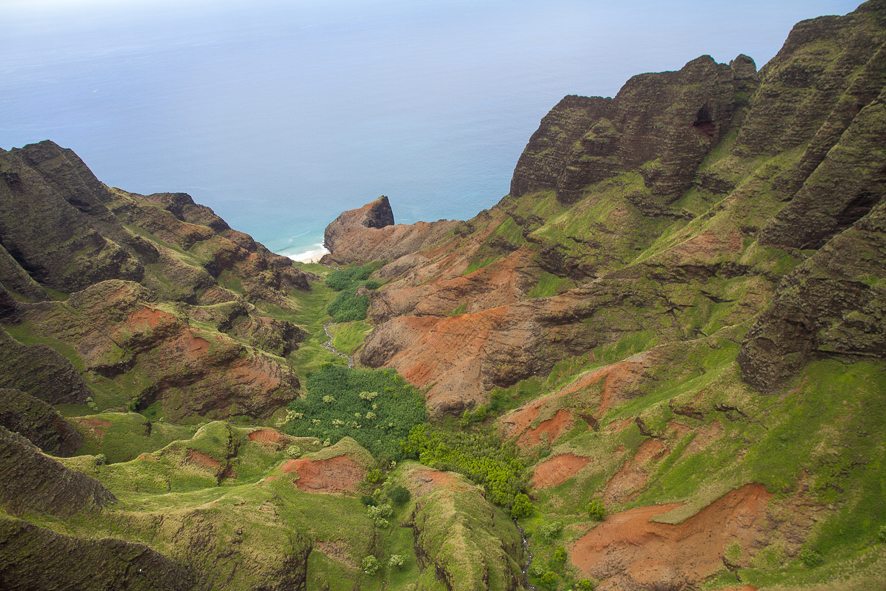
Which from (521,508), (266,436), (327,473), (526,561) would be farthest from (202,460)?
(526,561)

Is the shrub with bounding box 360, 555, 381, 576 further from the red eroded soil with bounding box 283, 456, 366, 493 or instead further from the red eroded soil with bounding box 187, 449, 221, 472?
the red eroded soil with bounding box 187, 449, 221, 472

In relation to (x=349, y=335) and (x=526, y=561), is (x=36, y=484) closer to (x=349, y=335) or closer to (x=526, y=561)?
(x=526, y=561)

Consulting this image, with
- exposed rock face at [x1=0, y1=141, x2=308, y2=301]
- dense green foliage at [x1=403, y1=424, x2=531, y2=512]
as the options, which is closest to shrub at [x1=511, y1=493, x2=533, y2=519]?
dense green foliage at [x1=403, y1=424, x2=531, y2=512]

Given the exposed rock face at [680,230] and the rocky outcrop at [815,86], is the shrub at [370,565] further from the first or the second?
the rocky outcrop at [815,86]

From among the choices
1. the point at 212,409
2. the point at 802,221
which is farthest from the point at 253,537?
the point at 802,221

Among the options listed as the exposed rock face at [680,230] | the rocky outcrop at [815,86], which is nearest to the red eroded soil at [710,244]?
the exposed rock face at [680,230]

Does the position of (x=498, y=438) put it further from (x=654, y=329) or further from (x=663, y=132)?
(x=663, y=132)
